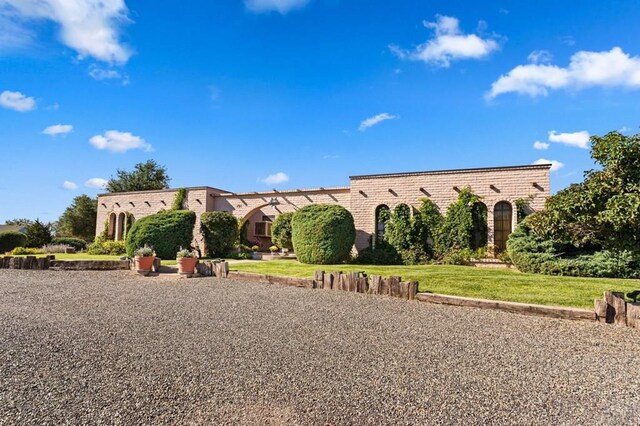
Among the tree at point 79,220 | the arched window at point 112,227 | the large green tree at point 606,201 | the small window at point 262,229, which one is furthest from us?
the tree at point 79,220

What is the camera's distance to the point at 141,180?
125ft

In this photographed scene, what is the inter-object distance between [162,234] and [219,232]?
289cm

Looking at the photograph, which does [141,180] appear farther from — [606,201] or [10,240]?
[606,201]

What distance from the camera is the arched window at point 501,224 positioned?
15.3 meters

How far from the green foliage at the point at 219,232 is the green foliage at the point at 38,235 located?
46.9ft

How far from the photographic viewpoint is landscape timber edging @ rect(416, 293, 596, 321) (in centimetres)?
621

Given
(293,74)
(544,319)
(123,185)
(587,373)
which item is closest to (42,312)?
(587,373)

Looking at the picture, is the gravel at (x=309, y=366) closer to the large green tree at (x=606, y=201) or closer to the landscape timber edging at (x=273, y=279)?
the large green tree at (x=606, y=201)

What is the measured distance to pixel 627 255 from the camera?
35.4ft

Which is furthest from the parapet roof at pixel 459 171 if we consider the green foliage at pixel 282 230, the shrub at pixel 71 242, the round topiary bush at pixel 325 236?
the shrub at pixel 71 242

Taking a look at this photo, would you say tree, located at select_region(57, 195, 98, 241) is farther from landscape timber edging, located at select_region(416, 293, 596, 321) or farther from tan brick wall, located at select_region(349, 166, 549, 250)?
landscape timber edging, located at select_region(416, 293, 596, 321)

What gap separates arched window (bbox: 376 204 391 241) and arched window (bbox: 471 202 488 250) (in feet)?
11.7

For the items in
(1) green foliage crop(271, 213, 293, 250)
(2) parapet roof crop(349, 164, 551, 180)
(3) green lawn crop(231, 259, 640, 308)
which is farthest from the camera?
(1) green foliage crop(271, 213, 293, 250)

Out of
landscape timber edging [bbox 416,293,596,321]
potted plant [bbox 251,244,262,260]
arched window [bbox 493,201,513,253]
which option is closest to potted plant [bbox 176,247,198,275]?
landscape timber edging [bbox 416,293,596,321]
